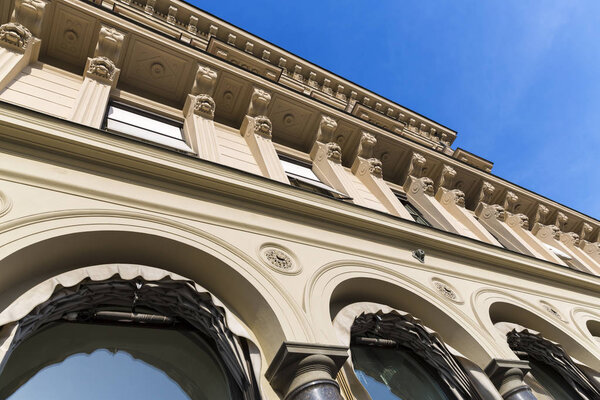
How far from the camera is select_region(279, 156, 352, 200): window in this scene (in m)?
8.20

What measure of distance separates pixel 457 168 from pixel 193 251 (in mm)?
9332

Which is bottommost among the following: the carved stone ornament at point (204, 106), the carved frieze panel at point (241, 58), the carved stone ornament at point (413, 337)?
the carved stone ornament at point (413, 337)

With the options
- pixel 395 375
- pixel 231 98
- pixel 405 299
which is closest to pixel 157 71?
pixel 231 98

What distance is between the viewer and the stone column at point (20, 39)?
6.42m

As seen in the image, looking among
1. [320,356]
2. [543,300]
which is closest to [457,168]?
[543,300]

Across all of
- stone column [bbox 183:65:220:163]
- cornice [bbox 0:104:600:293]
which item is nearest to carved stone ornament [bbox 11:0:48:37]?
stone column [bbox 183:65:220:163]

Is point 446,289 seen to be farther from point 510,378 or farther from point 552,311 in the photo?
point 552,311

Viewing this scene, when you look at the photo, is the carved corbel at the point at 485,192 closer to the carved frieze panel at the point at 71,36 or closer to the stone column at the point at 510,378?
the stone column at the point at 510,378

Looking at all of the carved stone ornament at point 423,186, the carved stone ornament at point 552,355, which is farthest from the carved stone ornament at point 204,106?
the carved stone ornament at point 552,355

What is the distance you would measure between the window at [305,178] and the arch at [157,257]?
3.43 meters

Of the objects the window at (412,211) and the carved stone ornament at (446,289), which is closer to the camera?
the carved stone ornament at (446,289)

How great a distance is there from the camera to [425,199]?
10305 mm

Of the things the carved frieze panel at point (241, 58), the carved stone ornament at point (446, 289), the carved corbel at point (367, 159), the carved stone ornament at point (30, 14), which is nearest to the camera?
the carved stone ornament at point (446, 289)

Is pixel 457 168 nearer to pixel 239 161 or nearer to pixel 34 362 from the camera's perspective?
pixel 239 161
